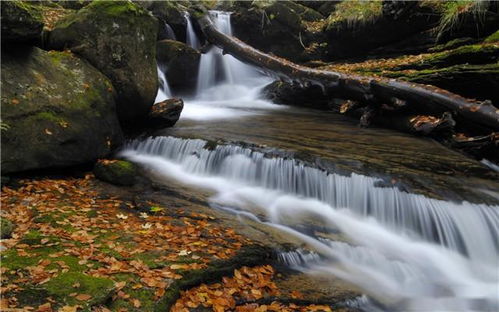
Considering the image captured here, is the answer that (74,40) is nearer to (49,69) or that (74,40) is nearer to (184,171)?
(49,69)

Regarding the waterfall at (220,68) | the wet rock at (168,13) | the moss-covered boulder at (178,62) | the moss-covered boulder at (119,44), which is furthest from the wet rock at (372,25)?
the moss-covered boulder at (119,44)

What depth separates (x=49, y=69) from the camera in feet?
25.5

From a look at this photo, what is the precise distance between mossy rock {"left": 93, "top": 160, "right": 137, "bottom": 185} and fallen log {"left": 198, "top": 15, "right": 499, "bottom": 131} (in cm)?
666

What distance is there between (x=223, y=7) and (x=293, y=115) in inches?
394

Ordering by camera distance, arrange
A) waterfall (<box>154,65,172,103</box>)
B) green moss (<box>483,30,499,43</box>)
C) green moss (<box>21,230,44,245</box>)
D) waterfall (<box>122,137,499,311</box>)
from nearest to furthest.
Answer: green moss (<box>21,230,44,245</box>), waterfall (<box>122,137,499,311</box>), green moss (<box>483,30,499,43</box>), waterfall (<box>154,65,172,103</box>)

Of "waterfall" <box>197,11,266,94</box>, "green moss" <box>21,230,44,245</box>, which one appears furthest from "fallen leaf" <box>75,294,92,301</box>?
"waterfall" <box>197,11,266,94</box>

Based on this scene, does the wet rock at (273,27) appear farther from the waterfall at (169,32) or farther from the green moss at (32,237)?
the green moss at (32,237)

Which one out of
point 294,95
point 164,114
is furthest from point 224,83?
point 164,114

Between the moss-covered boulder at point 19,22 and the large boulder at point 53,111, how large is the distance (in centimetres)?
39

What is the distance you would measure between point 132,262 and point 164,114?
6.52 m

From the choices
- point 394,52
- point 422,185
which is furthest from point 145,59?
point 394,52

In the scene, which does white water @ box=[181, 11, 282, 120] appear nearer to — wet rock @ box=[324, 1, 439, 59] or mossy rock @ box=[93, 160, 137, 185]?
wet rock @ box=[324, 1, 439, 59]

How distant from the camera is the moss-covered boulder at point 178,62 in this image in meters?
14.9

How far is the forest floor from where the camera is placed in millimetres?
3684
